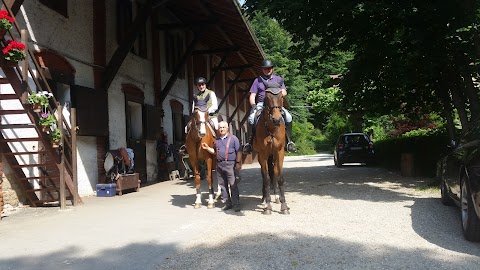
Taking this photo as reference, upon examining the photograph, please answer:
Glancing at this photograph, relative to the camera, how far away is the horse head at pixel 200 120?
326 inches

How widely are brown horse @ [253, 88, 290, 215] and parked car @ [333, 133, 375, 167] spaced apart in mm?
12857

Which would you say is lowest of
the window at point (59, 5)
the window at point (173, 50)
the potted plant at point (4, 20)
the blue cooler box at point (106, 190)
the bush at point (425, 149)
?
the blue cooler box at point (106, 190)

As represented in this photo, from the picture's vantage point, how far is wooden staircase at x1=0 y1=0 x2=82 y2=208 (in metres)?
8.45

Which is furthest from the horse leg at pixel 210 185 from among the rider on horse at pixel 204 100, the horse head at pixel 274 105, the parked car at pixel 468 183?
the parked car at pixel 468 183

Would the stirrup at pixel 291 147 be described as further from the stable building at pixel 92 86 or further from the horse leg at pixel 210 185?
the stable building at pixel 92 86

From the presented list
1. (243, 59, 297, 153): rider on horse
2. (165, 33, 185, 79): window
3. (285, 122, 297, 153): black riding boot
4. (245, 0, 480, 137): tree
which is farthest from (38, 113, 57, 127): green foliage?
(165, 33, 185, 79): window

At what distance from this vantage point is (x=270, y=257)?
487 centimetres

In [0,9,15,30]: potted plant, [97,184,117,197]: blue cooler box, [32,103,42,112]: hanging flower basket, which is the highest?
[0,9,15,30]: potted plant

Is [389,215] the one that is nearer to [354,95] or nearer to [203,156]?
[203,156]

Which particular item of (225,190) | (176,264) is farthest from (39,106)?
(176,264)

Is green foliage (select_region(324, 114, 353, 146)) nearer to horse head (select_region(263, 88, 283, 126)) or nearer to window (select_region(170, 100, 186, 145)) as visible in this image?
window (select_region(170, 100, 186, 145))

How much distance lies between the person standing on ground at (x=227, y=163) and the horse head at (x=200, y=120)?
29 cm

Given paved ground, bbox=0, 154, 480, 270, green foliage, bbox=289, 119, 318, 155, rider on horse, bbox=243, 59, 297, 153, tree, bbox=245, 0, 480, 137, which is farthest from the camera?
green foliage, bbox=289, 119, 318, 155

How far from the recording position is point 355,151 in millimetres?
20219
